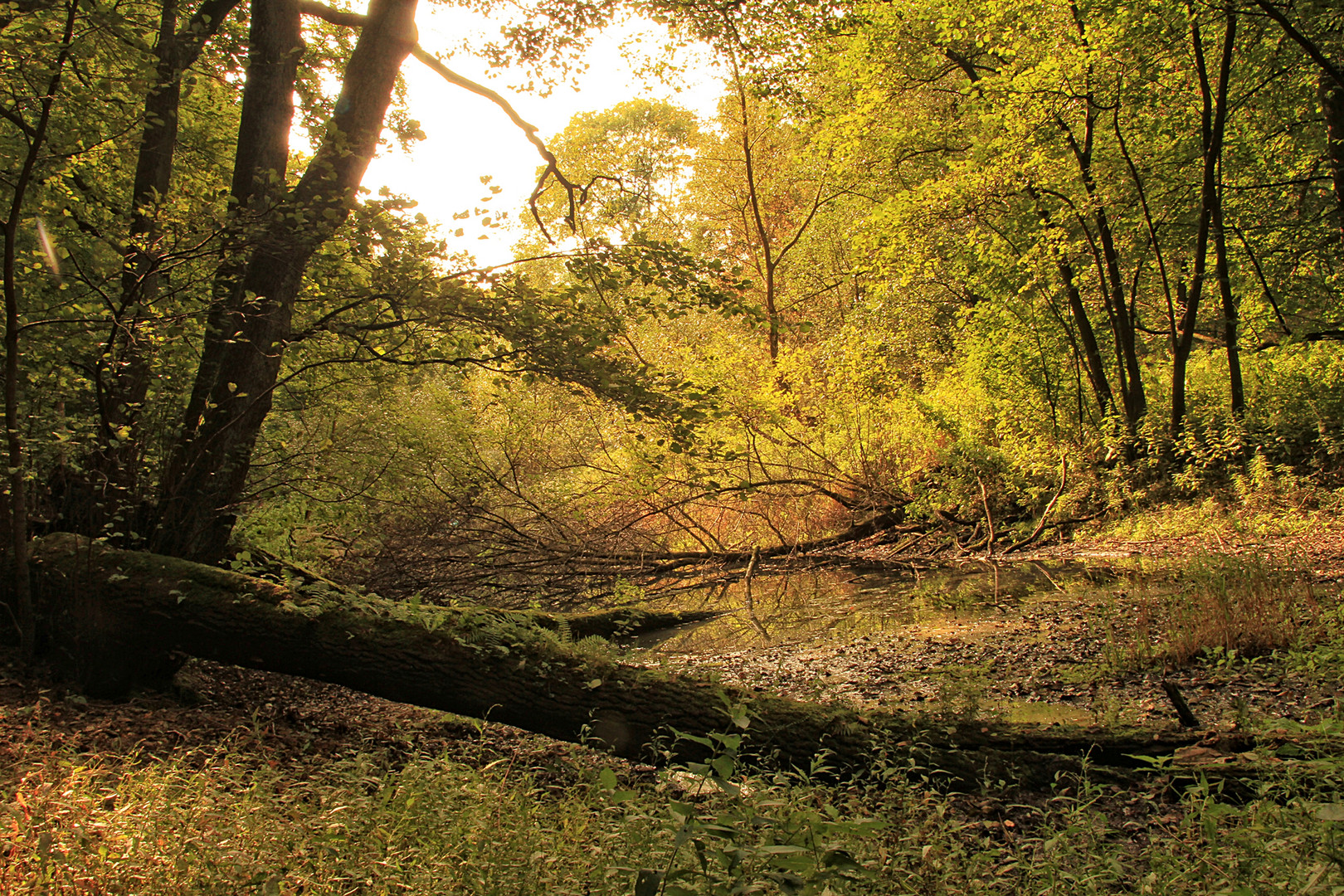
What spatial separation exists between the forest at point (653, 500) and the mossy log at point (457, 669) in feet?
0.09

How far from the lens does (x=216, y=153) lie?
8656mm

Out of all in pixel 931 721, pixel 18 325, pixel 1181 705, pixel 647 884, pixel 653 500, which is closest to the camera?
pixel 647 884

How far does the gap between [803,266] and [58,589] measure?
69.8 feet

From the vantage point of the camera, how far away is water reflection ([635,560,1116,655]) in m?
8.98

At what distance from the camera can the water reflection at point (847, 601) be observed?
8977 millimetres

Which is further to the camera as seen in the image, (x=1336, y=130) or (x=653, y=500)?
(x=653, y=500)

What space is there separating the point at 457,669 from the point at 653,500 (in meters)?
6.75

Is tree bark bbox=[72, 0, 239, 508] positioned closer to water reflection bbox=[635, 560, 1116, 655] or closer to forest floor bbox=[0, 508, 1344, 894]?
forest floor bbox=[0, 508, 1344, 894]

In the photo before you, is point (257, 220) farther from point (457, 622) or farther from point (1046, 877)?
point (1046, 877)

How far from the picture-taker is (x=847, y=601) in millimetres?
10562

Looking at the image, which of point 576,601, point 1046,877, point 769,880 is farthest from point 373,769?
point 576,601

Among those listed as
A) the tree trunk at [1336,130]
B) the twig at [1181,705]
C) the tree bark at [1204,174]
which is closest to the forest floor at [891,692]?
the twig at [1181,705]

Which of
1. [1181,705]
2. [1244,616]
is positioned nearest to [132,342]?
[1181,705]

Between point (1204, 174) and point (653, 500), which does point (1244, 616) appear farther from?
point (1204, 174)
